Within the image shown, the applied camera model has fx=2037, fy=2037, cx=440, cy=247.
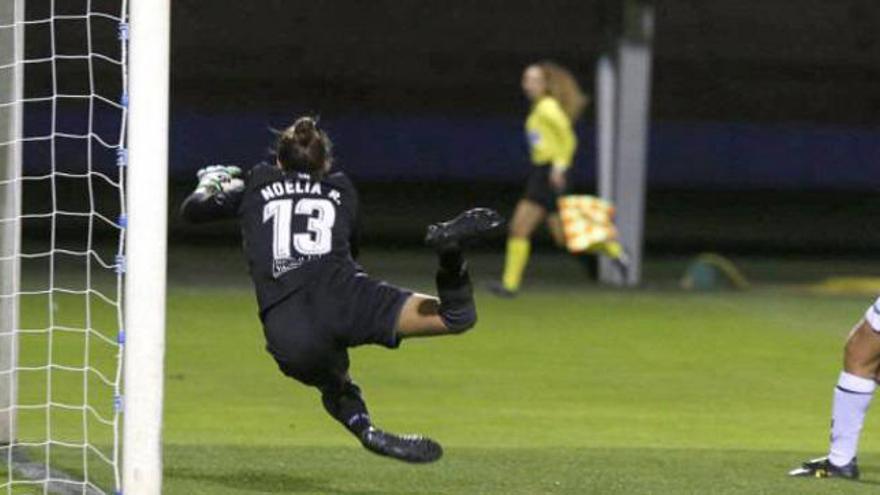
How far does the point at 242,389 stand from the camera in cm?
1198

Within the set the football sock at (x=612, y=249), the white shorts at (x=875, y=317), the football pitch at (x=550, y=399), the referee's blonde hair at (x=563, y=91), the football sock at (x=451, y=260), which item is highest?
the football sock at (x=451, y=260)

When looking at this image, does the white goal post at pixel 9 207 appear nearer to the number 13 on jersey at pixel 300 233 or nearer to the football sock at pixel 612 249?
the number 13 on jersey at pixel 300 233

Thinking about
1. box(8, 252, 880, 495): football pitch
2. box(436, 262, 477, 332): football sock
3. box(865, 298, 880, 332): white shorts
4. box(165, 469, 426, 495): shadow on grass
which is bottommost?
box(8, 252, 880, 495): football pitch

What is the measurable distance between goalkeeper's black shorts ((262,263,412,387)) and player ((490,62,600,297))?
897cm

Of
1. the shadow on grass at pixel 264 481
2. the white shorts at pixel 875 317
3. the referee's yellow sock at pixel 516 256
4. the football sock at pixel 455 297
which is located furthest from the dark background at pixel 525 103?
the football sock at pixel 455 297

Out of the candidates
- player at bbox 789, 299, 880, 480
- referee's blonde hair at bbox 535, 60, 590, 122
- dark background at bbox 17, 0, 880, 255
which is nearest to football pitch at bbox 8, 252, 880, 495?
player at bbox 789, 299, 880, 480

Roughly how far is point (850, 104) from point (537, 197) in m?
11.2

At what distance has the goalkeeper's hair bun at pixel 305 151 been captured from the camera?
809 centimetres

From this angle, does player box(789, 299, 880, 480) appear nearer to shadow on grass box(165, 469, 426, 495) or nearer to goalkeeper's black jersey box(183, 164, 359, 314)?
shadow on grass box(165, 469, 426, 495)

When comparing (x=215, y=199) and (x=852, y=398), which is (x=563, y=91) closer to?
(x=852, y=398)

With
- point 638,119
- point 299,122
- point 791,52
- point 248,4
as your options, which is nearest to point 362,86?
point 248,4

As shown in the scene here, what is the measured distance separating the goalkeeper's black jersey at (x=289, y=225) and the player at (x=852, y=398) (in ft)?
7.28

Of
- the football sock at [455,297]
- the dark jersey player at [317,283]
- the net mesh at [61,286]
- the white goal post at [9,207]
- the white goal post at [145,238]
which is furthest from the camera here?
the white goal post at [9,207]

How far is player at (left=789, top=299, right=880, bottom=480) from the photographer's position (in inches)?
343
